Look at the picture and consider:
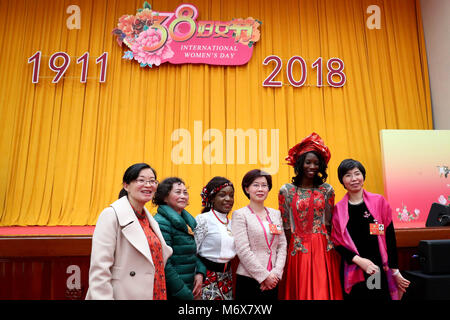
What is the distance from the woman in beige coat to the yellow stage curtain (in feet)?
9.55

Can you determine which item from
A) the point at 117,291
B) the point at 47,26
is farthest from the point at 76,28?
the point at 117,291

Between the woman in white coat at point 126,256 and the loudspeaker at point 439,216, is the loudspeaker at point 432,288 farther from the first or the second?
the woman in white coat at point 126,256

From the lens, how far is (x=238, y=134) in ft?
16.2

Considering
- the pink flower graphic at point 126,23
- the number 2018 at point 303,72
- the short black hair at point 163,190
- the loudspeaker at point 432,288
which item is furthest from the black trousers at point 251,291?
the pink flower graphic at point 126,23

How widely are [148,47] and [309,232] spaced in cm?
414

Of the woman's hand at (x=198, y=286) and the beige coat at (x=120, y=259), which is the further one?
the woman's hand at (x=198, y=286)

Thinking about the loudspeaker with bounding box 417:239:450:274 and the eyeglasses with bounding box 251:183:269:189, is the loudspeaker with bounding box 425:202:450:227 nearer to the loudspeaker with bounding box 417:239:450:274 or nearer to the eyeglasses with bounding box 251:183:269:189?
the loudspeaker with bounding box 417:239:450:274

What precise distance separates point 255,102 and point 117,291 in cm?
418

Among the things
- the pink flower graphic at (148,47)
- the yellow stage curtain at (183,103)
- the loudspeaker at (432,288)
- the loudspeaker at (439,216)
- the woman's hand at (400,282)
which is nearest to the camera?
the woman's hand at (400,282)

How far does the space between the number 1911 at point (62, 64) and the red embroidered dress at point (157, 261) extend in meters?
4.13

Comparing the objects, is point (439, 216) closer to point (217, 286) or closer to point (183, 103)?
point (217, 286)

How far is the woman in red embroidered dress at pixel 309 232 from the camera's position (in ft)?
5.80

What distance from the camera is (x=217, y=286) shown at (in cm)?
170

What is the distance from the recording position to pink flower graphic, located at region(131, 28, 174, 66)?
491 cm
